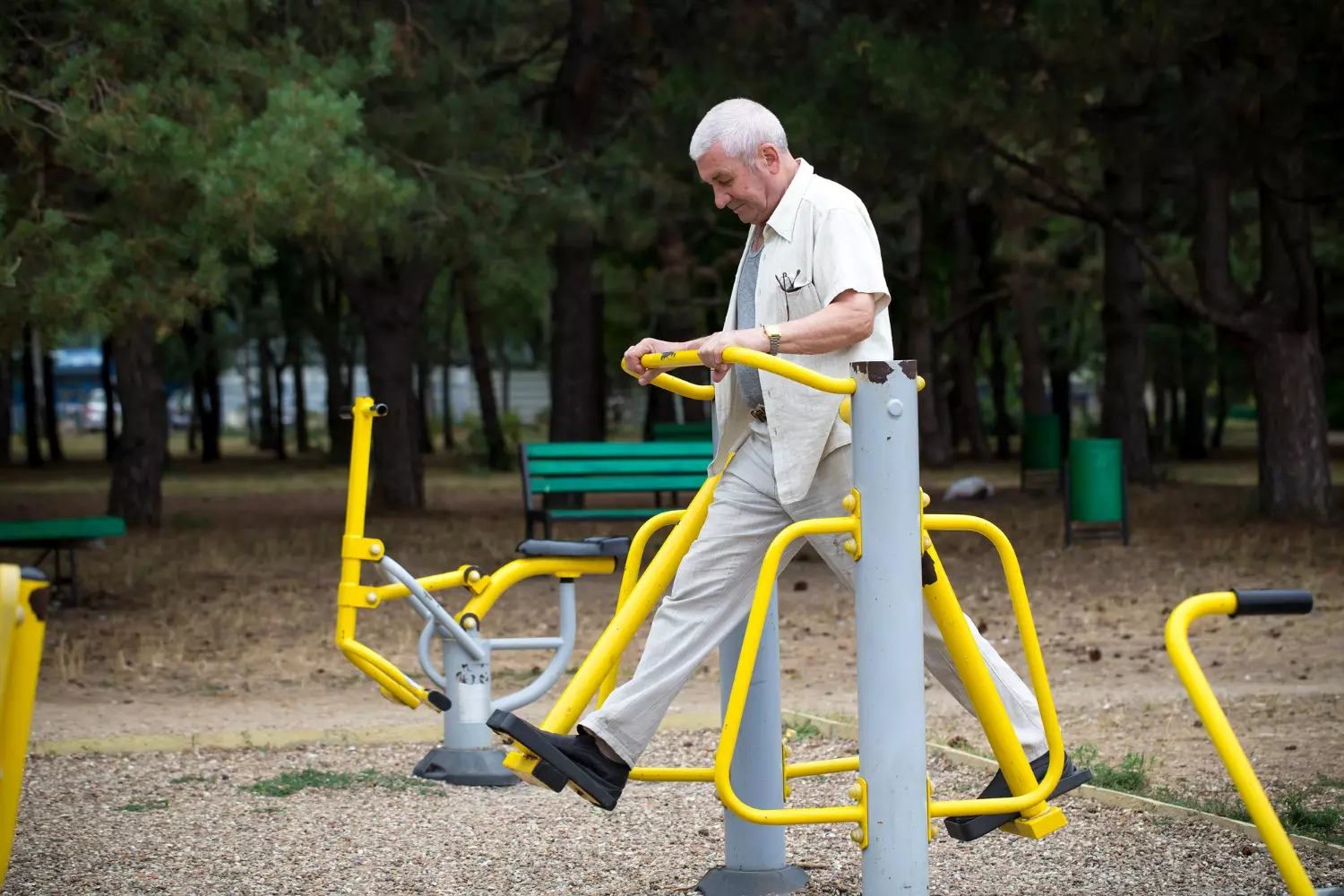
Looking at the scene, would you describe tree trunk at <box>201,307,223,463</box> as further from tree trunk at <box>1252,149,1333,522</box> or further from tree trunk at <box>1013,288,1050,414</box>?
tree trunk at <box>1252,149,1333,522</box>

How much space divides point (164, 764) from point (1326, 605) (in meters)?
6.88

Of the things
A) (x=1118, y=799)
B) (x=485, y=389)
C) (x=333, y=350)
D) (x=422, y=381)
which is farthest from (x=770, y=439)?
(x=422, y=381)

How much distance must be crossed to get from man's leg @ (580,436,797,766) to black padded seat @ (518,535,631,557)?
137cm

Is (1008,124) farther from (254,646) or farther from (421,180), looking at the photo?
(254,646)

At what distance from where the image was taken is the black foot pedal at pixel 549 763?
3.93 meters

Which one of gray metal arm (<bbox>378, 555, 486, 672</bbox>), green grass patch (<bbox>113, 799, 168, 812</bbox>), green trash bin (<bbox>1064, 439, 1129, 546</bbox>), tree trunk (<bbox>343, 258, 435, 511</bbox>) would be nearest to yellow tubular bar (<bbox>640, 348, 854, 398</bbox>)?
gray metal arm (<bbox>378, 555, 486, 672</bbox>)

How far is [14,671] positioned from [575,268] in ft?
48.9

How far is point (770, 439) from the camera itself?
412cm

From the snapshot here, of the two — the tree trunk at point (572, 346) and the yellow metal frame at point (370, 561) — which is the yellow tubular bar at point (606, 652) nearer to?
the yellow metal frame at point (370, 561)

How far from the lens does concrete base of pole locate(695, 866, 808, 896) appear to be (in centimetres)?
450

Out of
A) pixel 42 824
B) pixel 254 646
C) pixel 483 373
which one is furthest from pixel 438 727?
pixel 483 373

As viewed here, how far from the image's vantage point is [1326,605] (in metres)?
10.3

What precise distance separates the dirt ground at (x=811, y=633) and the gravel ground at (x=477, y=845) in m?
0.85

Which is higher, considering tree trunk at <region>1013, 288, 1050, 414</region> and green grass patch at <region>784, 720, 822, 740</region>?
tree trunk at <region>1013, 288, 1050, 414</region>
